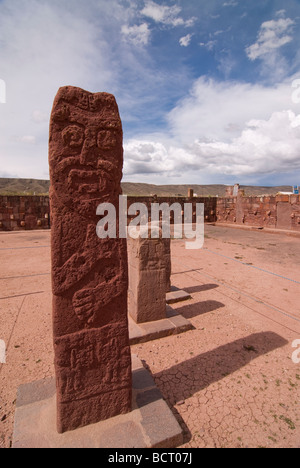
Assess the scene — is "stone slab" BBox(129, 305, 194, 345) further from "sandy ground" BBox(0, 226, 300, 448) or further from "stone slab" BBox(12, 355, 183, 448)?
"stone slab" BBox(12, 355, 183, 448)

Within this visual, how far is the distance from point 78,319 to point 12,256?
7.17 m

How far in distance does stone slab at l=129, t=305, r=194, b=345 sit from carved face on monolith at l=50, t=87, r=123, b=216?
2412 millimetres

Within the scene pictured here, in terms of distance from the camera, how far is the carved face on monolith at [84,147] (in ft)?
5.77

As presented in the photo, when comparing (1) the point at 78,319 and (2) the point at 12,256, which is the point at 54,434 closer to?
(1) the point at 78,319

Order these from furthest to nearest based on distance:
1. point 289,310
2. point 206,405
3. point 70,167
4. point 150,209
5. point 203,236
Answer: point 150,209 < point 203,236 < point 289,310 < point 206,405 < point 70,167

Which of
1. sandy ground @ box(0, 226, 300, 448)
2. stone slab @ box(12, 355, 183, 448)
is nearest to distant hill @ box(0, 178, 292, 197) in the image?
sandy ground @ box(0, 226, 300, 448)

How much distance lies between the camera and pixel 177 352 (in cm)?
341

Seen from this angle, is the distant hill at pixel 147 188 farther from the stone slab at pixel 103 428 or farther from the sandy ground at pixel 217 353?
the stone slab at pixel 103 428

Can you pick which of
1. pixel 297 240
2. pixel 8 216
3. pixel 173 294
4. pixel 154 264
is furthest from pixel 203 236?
pixel 8 216

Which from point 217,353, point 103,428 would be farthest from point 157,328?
point 103,428

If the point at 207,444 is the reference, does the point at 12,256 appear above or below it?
above

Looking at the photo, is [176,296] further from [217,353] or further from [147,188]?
[147,188]

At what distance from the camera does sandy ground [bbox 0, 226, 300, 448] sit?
2340 mm

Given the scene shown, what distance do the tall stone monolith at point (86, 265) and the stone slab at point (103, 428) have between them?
9 centimetres
